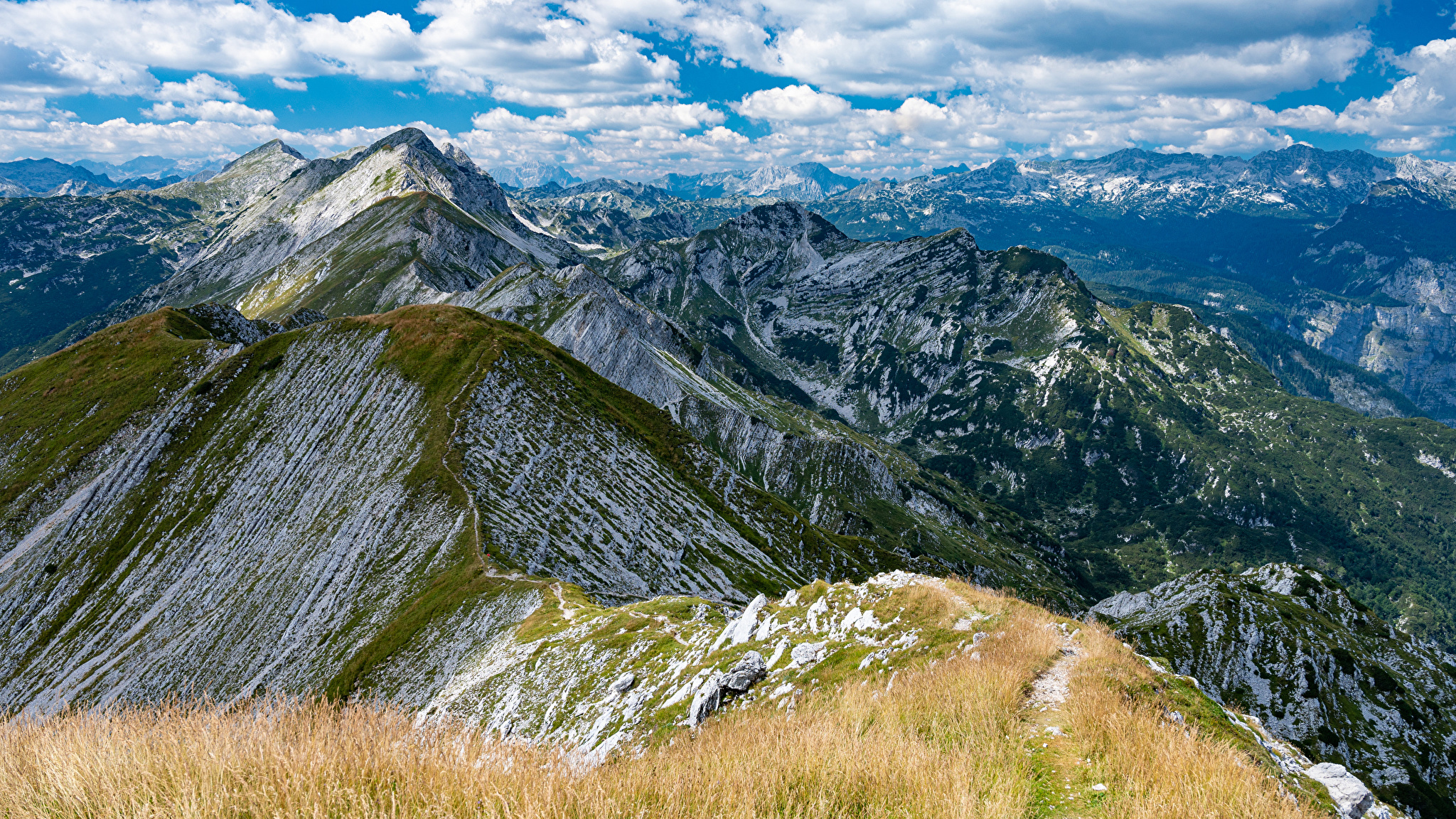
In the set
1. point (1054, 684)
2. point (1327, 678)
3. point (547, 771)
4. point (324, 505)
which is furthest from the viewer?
point (1327, 678)

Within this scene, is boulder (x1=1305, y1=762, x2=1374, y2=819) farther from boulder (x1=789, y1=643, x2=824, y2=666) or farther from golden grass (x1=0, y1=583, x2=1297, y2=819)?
boulder (x1=789, y1=643, x2=824, y2=666)

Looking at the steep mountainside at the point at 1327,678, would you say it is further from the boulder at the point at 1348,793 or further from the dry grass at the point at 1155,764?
the dry grass at the point at 1155,764

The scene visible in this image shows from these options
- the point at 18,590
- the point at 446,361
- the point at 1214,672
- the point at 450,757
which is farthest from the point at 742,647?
the point at 1214,672

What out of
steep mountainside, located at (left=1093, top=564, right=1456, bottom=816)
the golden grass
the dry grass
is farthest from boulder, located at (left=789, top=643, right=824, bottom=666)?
steep mountainside, located at (left=1093, top=564, right=1456, bottom=816)

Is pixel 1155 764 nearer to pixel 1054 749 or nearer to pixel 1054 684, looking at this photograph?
pixel 1054 749

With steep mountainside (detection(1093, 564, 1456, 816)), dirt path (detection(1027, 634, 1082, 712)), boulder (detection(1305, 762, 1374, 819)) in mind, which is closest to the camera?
boulder (detection(1305, 762, 1374, 819))

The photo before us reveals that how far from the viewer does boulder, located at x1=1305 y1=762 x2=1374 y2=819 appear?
40.6 ft

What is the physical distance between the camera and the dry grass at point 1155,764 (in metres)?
8.27

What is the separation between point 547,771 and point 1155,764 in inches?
347

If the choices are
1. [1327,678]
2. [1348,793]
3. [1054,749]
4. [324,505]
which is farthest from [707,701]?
[1327,678]

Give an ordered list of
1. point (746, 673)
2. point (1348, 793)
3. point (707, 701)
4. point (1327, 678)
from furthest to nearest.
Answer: point (1327, 678)
point (746, 673)
point (707, 701)
point (1348, 793)

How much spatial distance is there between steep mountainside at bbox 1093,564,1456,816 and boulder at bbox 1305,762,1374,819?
100370mm

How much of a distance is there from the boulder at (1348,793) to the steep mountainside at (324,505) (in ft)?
142

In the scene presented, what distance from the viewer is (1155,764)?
9336 mm
